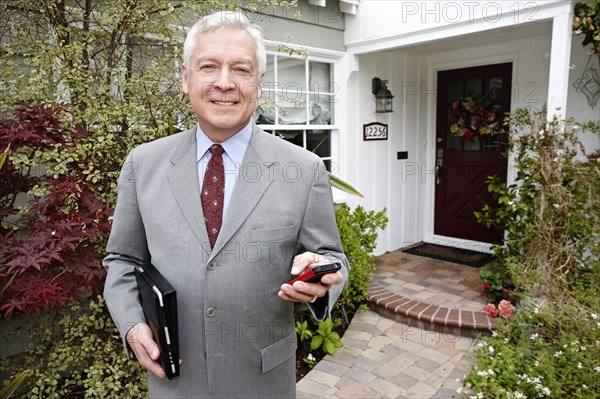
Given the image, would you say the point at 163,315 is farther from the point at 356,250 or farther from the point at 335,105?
the point at 335,105

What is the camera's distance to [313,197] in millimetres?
1282

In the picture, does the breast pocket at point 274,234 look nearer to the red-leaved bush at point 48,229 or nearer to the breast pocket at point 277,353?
the breast pocket at point 277,353

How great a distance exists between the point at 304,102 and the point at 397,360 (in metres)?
2.80

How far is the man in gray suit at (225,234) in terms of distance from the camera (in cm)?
121

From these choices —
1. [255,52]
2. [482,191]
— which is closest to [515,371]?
[255,52]

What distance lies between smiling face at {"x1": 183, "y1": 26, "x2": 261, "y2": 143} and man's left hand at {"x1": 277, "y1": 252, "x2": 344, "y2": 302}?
18.1 inches

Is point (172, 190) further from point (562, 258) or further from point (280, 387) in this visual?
point (562, 258)

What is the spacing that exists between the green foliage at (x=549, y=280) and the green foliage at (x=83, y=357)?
196 centimetres

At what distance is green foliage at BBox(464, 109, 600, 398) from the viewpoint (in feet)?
7.62

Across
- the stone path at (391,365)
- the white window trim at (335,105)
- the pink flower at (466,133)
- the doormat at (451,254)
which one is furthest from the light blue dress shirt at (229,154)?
the pink flower at (466,133)

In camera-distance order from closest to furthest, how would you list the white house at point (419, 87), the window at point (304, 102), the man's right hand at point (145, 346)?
the man's right hand at point (145, 346)
the white house at point (419, 87)
the window at point (304, 102)

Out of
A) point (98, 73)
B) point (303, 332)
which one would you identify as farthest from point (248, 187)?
point (303, 332)

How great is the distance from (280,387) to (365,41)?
4204mm

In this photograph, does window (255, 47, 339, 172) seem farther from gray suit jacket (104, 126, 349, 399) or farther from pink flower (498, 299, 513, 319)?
gray suit jacket (104, 126, 349, 399)
